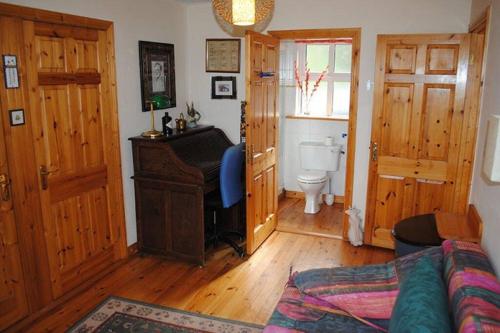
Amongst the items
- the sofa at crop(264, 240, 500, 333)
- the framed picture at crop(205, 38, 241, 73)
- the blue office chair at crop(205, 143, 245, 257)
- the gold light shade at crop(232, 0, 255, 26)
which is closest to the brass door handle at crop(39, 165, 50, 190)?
the blue office chair at crop(205, 143, 245, 257)

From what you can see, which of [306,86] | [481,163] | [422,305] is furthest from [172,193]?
[306,86]

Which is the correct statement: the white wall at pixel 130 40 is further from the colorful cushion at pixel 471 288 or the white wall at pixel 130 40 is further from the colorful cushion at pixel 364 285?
the colorful cushion at pixel 471 288

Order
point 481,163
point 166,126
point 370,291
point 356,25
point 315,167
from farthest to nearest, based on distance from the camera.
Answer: point 315,167 < point 166,126 < point 356,25 < point 481,163 < point 370,291

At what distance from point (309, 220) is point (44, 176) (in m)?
2.94

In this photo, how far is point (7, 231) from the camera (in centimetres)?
271

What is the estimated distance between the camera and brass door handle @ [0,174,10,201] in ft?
8.67

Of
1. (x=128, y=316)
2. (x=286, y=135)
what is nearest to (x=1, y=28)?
(x=128, y=316)

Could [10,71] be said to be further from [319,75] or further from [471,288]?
[319,75]

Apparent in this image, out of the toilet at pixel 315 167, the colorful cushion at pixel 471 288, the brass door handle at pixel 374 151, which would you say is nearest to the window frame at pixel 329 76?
the toilet at pixel 315 167

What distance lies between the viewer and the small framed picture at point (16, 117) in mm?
2654

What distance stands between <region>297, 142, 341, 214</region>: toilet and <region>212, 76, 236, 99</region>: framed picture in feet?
4.35

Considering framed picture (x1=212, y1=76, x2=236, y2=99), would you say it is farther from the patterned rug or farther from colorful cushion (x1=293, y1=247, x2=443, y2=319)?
colorful cushion (x1=293, y1=247, x2=443, y2=319)

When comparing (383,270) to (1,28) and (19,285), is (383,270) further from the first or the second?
(1,28)

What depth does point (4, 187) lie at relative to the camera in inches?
105
